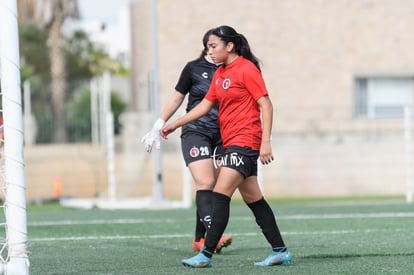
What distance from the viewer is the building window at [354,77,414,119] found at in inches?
1214

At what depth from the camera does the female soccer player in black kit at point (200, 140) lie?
30.7ft

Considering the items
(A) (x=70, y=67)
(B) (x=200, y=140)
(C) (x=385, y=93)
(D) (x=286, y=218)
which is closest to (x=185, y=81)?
(B) (x=200, y=140)

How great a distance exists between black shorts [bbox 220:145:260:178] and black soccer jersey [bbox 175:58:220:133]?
5.29 feet

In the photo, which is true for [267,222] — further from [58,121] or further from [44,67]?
[44,67]

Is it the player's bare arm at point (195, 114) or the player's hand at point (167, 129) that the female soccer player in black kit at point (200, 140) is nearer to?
the player's hand at point (167, 129)

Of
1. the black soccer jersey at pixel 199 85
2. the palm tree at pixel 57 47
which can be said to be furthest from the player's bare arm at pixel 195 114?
the palm tree at pixel 57 47

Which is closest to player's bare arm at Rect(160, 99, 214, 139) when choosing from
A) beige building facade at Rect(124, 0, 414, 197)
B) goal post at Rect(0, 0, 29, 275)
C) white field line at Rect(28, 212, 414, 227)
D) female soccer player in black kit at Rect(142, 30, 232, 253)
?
female soccer player in black kit at Rect(142, 30, 232, 253)

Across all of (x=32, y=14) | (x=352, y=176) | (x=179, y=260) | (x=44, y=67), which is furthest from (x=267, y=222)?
(x=44, y=67)

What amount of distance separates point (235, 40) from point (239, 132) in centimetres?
77

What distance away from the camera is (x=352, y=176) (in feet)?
91.6

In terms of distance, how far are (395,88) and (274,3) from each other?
450cm

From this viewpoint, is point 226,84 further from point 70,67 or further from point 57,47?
point 70,67

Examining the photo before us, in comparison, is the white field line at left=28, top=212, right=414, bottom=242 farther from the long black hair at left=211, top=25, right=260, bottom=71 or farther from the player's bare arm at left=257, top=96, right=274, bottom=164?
the player's bare arm at left=257, top=96, right=274, bottom=164

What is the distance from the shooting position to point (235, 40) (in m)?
8.22
